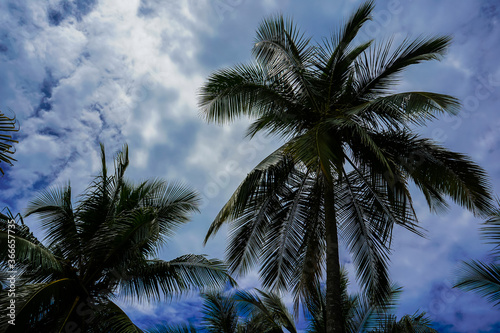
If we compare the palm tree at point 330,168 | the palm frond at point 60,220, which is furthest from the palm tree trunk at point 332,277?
the palm frond at point 60,220

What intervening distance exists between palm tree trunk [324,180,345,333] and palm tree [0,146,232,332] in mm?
2704

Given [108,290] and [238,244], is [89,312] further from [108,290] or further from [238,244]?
[238,244]

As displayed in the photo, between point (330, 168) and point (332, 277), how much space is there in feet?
8.02

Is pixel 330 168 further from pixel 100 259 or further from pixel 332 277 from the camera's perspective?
pixel 100 259

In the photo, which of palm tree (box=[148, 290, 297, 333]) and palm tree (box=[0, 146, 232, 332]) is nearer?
palm tree (box=[0, 146, 232, 332])

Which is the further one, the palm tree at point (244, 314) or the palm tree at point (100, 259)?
the palm tree at point (244, 314)

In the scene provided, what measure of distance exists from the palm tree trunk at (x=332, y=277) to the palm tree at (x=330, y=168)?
0.02 m

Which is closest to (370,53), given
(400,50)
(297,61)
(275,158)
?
(400,50)

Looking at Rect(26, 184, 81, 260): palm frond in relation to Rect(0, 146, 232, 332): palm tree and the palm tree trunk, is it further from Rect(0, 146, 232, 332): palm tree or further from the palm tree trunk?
the palm tree trunk

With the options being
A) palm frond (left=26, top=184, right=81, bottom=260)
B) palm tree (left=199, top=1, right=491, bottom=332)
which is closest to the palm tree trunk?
palm tree (left=199, top=1, right=491, bottom=332)

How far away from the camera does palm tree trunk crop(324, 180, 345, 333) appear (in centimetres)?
803

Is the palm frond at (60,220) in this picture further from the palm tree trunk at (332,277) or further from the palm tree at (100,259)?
the palm tree trunk at (332,277)

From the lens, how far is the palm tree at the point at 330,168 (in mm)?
8930

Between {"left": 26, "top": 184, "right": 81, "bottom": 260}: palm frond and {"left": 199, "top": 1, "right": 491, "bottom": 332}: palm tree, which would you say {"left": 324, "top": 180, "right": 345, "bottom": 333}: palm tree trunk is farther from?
{"left": 26, "top": 184, "right": 81, "bottom": 260}: palm frond
